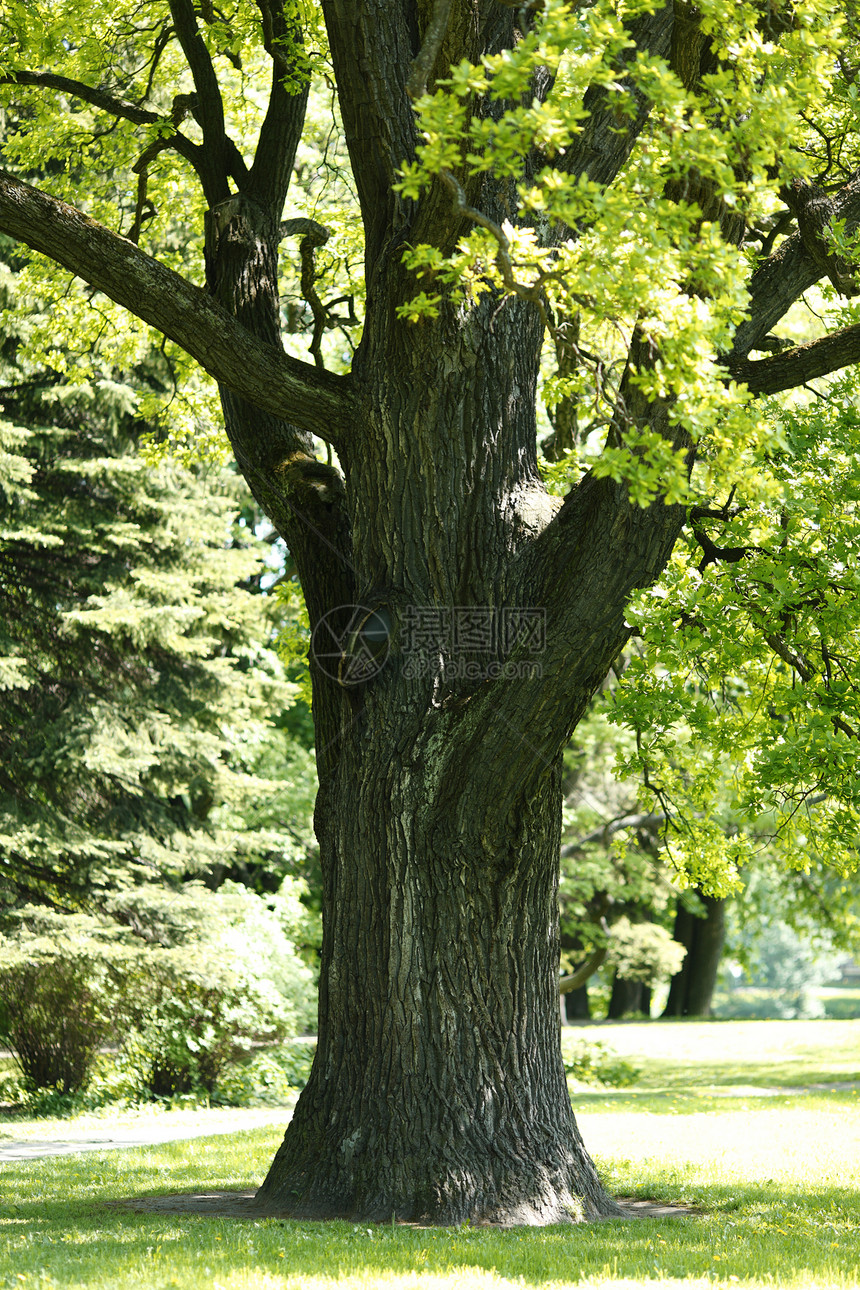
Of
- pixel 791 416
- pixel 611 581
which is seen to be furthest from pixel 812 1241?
pixel 791 416

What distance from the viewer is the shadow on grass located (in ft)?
16.3

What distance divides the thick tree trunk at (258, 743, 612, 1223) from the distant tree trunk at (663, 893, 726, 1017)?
23.5 metres

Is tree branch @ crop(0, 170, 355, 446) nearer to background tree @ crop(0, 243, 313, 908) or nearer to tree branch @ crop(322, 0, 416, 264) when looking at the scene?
tree branch @ crop(322, 0, 416, 264)

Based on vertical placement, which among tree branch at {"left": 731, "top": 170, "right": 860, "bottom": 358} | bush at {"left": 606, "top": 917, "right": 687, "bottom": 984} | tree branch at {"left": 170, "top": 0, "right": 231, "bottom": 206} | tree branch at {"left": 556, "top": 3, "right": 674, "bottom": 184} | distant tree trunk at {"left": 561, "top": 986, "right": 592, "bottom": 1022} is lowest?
distant tree trunk at {"left": 561, "top": 986, "right": 592, "bottom": 1022}

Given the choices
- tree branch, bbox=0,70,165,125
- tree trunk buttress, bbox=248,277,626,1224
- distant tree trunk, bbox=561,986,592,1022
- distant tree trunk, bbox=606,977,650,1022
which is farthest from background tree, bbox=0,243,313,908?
distant tree trunk, bbox=606,977,650,1022

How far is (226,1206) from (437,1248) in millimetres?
2163

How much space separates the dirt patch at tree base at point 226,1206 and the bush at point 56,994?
5.41m

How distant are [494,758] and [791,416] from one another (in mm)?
2938

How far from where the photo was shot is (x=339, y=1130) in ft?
21.0

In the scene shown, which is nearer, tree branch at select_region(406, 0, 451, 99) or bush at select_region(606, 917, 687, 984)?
tree branch at select_region(406, 0, 451, 99)

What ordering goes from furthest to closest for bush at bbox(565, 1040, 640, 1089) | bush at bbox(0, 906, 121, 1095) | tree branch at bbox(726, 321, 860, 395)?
1. bush at bbox(565, 1040, 640, 1089)
2. bush at bbox(0, 906, 121, 1095)
3. tree branch at bbox(726, 321, 860, 395)

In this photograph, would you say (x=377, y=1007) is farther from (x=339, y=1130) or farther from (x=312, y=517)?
(x=312, y=517)

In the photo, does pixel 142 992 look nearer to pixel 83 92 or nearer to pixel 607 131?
pixel 83 92

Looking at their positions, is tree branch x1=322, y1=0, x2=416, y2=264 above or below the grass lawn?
above
